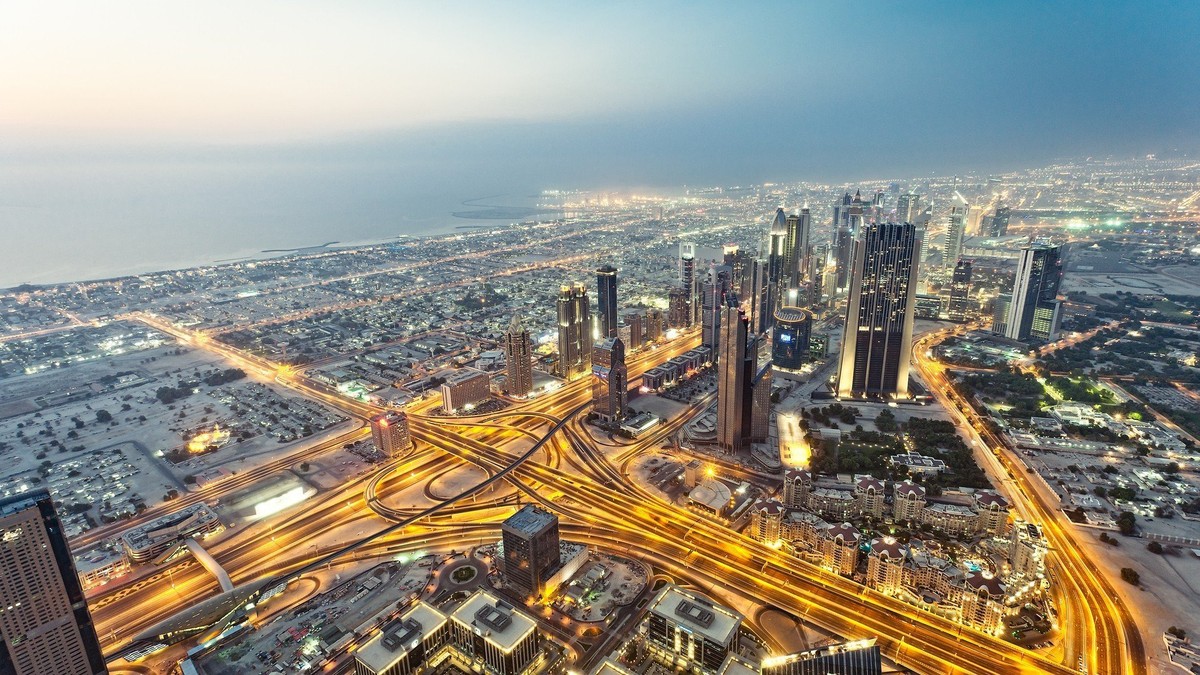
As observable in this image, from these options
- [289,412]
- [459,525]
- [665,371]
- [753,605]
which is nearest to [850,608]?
[753,605]

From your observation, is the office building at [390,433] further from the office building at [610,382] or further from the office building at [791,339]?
the office building at [791,339]

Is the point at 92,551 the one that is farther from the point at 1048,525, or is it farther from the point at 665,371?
the point at 1048,525

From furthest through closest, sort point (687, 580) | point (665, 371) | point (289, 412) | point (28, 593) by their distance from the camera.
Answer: point (665, 371) → point (289, 412) → point (687, 580) → point (28, 593)

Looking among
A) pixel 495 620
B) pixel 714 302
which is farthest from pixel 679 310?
pixel 495 620

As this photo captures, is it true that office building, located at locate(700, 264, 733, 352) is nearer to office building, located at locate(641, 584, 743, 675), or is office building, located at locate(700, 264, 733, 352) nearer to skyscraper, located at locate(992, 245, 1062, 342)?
skyscraper, located at locate(992, 245, 1062, 342)

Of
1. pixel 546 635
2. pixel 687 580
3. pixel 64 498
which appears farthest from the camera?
pixel 64 498
